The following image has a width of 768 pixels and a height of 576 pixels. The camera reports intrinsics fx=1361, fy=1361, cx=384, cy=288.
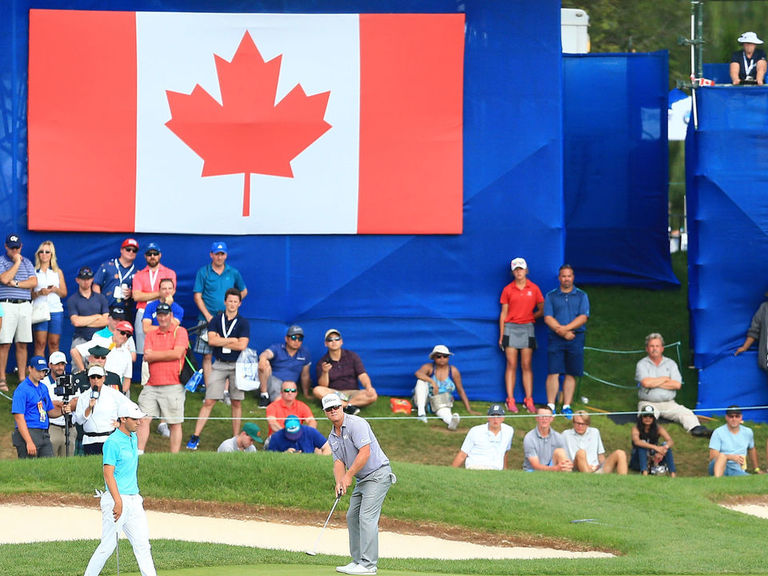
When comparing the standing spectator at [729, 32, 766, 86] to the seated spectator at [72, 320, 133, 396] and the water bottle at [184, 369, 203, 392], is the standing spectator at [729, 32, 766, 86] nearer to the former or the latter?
the water bottle at [184, 369, 203, 392]

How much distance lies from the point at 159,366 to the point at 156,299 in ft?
5.36

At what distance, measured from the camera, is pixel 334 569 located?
11211 mm

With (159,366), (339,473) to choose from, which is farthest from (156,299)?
(339,473)

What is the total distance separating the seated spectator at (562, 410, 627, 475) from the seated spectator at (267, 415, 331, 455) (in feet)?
9.57

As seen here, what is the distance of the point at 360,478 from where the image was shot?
36.6 feet

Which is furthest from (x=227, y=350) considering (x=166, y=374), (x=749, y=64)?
(x=749, y=64)

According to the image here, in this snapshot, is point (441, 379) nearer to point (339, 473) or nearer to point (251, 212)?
point (251, 212)

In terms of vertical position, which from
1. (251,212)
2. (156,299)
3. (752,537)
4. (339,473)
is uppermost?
(251,212)

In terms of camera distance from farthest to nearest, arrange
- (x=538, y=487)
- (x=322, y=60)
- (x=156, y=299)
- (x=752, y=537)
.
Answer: (x=322, y=60) < (x=156, y=299) < (x=538, y=487) < (x=752, y=537)

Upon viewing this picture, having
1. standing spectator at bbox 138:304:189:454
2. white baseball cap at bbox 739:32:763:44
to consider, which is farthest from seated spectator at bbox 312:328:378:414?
white baseball cap at bbox 739:32:763:44

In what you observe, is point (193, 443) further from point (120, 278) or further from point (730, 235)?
point (730, 235)

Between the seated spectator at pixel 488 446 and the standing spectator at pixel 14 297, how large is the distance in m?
5.71

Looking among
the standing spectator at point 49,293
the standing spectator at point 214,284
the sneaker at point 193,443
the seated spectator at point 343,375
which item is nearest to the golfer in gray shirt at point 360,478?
the sneaker at point 193,443

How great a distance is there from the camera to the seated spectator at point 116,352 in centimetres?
1572
